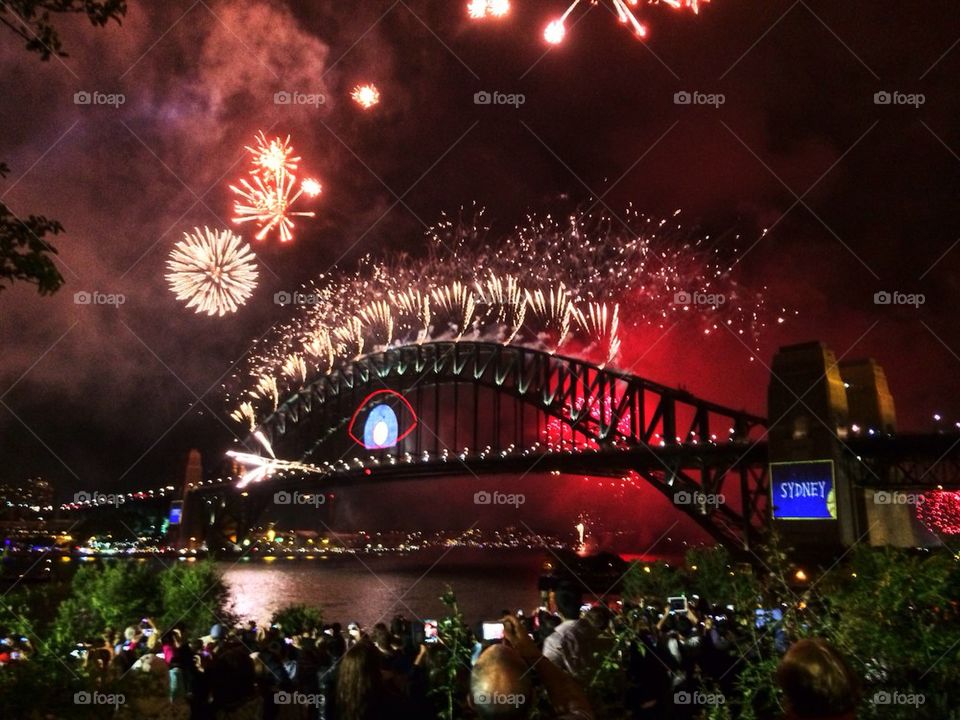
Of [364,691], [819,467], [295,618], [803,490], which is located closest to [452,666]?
[364,691]


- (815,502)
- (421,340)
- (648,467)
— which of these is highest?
(421,340)

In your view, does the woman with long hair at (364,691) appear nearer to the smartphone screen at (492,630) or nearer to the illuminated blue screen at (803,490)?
the smartphone screen at (492,630)

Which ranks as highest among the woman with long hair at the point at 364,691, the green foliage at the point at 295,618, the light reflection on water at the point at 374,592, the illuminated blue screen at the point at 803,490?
the illuminated blue screen at the point at 803,490

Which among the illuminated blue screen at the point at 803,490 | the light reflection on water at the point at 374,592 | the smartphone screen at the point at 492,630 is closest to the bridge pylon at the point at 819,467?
the illuminated blue screen at the point at 803,490

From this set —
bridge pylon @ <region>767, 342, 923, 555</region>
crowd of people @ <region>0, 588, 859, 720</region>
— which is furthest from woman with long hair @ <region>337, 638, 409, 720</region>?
bridge pylon @ <region>767, 342, 923, 555</region>

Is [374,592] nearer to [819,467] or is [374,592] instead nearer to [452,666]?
[819,467]

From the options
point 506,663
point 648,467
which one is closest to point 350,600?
point 648,467

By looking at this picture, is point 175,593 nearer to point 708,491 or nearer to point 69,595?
point 69,595
